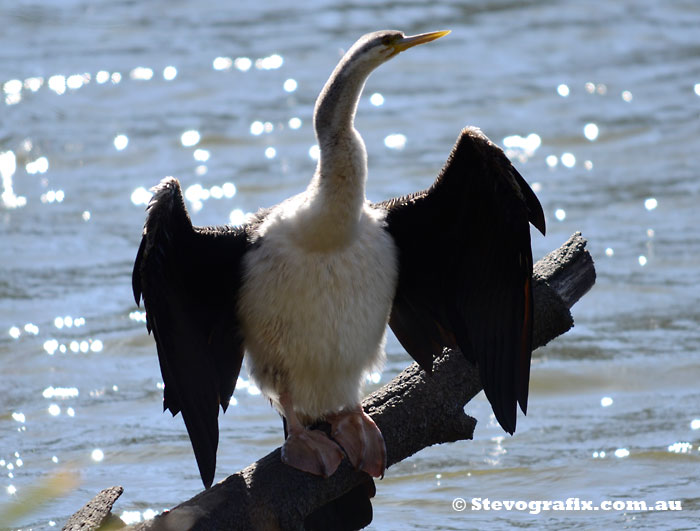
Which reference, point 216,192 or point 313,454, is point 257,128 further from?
point 313,454

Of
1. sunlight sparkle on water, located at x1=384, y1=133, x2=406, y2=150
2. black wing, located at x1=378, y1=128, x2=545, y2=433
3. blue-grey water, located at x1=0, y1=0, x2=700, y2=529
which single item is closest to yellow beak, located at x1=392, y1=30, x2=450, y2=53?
black wing, located at x1=378, y1=128, x2=545, y2=433

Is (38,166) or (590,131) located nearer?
(38,166)

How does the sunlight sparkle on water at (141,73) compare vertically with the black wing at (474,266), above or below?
above

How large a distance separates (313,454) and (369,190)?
6.06 metres

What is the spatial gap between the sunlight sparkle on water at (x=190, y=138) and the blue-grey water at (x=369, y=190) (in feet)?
0.06

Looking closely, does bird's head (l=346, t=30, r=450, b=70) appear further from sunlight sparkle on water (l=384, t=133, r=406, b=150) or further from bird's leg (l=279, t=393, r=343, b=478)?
sunlight sparkle on water (l=384, t=133, r=406, b=150)

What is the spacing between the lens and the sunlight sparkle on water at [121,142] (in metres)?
11.5

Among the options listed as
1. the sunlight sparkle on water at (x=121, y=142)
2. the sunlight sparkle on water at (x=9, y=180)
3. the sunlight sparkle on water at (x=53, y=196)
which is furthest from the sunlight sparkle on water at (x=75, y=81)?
the sunlight sparkle on water at (x=53, y=196)

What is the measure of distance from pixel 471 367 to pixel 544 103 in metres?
8.06

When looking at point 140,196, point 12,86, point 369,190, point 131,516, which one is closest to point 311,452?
point 131,516

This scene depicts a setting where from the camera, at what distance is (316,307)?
436 cm

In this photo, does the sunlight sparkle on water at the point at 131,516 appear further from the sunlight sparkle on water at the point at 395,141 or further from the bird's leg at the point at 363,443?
the sunlight sparkle on water at the point at 395,141

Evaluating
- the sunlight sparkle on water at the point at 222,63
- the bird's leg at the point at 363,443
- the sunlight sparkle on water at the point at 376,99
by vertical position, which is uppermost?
the sunlight sparkle on water at the point at 222,63

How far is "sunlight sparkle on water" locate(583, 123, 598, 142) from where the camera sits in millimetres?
11492
